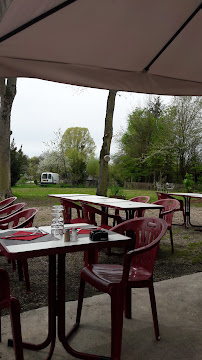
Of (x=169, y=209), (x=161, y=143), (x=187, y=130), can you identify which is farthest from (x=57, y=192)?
(x=169, y=209)

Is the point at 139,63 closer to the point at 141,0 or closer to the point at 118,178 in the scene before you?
the point at 141,0

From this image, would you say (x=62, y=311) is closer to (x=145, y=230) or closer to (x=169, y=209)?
(x=145, y=230)

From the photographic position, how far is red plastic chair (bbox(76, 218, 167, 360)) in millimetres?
2086

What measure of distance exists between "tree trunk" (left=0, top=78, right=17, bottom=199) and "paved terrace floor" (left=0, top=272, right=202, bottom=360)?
9342mm

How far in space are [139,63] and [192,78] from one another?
0.52 m

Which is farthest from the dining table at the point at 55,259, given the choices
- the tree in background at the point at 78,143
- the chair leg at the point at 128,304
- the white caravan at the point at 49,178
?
the white caravan at the point at 49,178

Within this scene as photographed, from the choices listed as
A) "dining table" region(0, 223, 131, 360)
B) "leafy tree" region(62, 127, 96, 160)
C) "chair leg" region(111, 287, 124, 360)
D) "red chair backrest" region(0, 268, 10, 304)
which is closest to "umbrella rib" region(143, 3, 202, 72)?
"dining table" region(0, 223, 131, 360)

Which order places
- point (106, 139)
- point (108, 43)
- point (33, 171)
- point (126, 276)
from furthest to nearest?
point (33, 171)
point (106, 139)
point (108, 43)
point (126, 276)

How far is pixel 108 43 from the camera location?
2.44 metres

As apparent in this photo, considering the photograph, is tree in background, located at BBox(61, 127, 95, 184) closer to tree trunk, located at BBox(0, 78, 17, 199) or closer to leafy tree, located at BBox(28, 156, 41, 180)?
leafy tree, located at BBox(28, 156, 41, 180)

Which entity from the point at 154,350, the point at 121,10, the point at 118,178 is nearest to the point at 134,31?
the point at 121,10

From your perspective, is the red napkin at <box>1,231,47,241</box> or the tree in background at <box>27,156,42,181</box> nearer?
the red napkin at <box>1,231,47,241</box>

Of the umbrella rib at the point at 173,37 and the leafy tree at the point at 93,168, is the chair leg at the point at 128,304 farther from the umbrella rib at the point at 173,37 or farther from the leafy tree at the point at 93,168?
the leafy tree at the point at 93,168

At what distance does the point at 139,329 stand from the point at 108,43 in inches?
88.6
